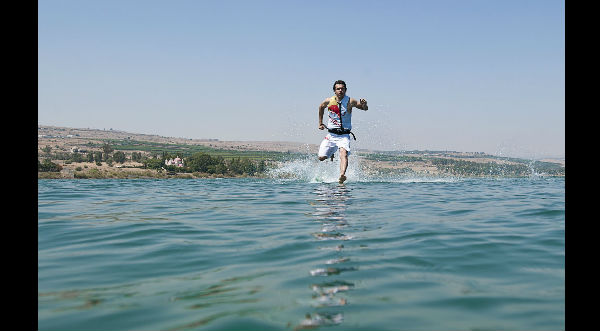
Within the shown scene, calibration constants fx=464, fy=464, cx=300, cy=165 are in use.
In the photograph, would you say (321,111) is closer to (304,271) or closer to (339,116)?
(339,116)

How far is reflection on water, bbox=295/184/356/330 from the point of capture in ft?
9.20

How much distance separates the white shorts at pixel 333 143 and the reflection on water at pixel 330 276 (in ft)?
24.8

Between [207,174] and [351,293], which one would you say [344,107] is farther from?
[207,174]

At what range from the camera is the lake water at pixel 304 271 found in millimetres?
2848

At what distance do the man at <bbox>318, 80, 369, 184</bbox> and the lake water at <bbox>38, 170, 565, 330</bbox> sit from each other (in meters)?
6.97

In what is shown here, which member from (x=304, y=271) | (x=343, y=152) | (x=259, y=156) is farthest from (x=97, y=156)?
(x=304, y=271)

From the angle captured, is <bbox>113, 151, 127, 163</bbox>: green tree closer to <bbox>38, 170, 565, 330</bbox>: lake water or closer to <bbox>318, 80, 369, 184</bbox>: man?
<bbox>318, 80, 369, 184</bbox>: man

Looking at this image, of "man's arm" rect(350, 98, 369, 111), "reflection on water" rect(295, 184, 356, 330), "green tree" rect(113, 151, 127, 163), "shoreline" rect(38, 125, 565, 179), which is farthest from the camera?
"green tree" rect(113, 151, 127, 163)

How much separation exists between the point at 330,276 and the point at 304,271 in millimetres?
290

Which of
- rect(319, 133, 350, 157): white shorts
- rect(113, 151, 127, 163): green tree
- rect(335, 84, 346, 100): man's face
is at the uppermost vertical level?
rect(335, 84, 346, 100): man's face

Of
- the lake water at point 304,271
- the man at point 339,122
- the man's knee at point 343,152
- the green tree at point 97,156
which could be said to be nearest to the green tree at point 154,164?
the green tree at point 97,156

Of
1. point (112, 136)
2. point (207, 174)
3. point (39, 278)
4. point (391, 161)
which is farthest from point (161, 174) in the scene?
point (112, 136)

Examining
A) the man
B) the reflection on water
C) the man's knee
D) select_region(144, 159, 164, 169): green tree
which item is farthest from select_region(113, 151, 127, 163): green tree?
the reflection on water

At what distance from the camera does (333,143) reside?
15047mm
